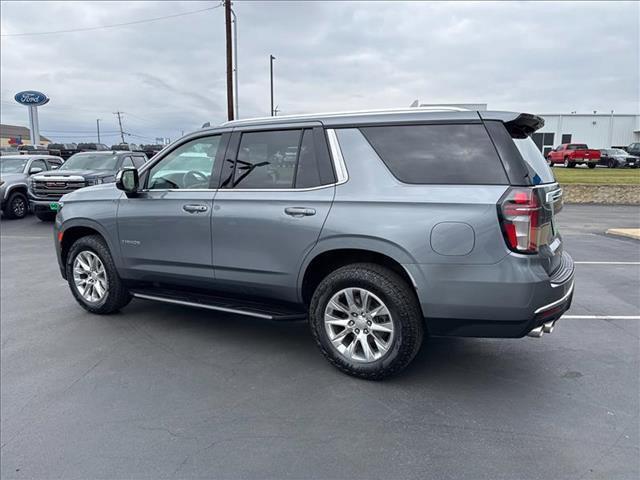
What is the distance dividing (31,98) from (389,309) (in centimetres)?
3654

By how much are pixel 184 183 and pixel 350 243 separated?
189 cm

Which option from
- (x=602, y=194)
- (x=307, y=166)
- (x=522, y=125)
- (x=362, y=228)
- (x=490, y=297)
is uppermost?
(x=522, y=125)

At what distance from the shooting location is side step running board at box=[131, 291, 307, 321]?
3.84 meters

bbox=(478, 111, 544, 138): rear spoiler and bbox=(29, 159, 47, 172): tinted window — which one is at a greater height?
bbox=(29, 159, 47, 172): tinted window

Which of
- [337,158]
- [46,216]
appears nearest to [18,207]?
[46,216]

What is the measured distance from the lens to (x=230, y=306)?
13.4 feet

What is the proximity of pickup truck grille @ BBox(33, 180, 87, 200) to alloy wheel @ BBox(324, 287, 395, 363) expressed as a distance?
1016 centimetres

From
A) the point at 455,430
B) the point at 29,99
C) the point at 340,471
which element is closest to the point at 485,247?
the point at 455,430

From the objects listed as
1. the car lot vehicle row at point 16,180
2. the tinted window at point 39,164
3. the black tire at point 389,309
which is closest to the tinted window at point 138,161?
the car lot vehicle row at point 16,180

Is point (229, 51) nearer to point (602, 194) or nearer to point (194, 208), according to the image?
point (602, 194)

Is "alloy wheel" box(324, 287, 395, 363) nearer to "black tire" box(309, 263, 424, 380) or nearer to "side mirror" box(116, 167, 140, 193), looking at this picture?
"black tire" box(309, 263, 424, 380)

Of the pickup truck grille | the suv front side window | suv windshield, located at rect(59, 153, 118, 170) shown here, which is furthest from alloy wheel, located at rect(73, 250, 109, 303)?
suv windshield, located at rect(59, 153, 118, 170)

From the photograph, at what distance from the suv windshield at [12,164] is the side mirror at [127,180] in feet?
38.1

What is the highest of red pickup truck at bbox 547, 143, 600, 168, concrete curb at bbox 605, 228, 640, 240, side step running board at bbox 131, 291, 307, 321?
red pickup truck at bbox 547, 143, 600, 168
